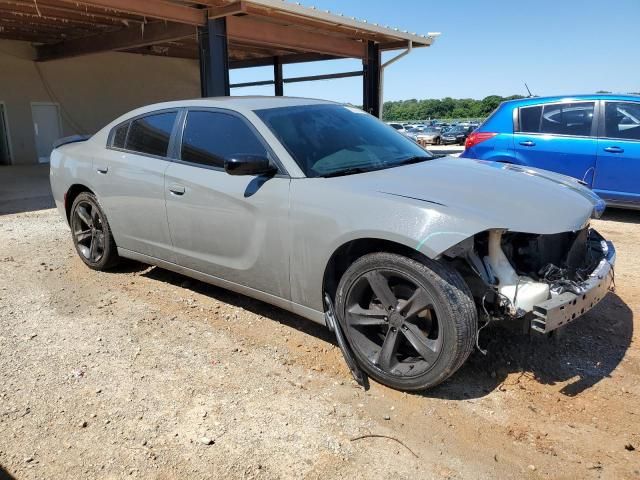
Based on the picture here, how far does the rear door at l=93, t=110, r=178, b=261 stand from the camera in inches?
166

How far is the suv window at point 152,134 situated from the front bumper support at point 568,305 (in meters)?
2.97

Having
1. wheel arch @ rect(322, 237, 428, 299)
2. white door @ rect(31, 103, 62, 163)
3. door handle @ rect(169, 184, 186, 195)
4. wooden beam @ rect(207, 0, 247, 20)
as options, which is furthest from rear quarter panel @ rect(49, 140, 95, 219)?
white door @ rect(31, 103, 62, 163)

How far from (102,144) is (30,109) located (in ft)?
43.2

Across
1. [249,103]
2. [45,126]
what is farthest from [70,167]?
[45,126]

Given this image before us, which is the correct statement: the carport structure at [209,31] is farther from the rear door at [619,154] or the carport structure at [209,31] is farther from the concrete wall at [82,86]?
the rear door at [619,154]

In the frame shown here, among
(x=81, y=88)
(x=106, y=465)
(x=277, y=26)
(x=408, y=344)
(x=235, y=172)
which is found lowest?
(x=106, y=465)

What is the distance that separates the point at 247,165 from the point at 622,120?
18.4 ft

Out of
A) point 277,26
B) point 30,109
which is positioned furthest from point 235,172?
point 30,109

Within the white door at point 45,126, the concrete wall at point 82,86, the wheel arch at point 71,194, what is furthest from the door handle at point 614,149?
the concrete wall at point 82,86

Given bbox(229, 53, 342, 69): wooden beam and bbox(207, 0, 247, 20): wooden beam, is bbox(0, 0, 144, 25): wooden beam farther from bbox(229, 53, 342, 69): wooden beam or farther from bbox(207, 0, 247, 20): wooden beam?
bbox(229, 53, 342, 69): wooden beam

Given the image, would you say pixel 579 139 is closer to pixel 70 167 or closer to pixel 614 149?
pixel 614 149

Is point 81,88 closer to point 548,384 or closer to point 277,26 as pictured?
point 277,26

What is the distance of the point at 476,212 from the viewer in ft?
9.05

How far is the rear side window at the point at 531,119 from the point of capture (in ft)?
23.9
